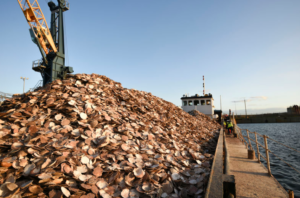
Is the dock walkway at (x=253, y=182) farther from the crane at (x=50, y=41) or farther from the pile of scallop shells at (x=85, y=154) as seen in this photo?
the crane at (x=50, y=41)

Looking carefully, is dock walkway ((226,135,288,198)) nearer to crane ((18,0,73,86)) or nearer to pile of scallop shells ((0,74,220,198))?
pile of scallop shells ((0,74,220,198))

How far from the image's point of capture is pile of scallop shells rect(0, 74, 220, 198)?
234 centimetres

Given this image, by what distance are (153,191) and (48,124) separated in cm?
271

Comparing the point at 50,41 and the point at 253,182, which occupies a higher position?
the point at 50,41

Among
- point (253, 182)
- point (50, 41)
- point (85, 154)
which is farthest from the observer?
point (50, 41)

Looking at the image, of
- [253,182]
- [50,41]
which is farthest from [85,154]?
[50,41]

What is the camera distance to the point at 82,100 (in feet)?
14.8

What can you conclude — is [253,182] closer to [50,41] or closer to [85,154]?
[85,154]

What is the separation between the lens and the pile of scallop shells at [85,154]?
2.34m

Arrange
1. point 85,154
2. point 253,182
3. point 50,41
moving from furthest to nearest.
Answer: point 50,41 → point 253,182 → point 85,154

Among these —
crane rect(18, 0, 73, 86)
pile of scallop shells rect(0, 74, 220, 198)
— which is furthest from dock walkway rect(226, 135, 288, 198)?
crane rect(18, 0, 73, 86)

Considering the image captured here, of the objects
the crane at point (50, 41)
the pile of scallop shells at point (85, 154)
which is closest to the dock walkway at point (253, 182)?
the pile of scallop shells at point (85, 154)

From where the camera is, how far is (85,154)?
2918 mm

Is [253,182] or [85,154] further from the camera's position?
[253,182]
